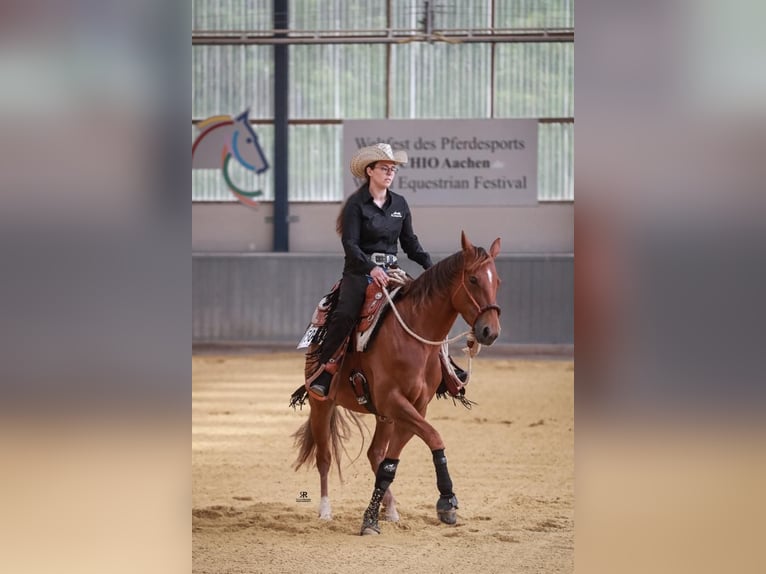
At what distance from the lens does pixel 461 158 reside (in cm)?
1540

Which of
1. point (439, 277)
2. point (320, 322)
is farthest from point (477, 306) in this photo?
point (320, 322)

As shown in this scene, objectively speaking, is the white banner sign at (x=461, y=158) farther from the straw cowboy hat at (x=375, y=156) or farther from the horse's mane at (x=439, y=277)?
the horse's mane at (x=439, y=277)

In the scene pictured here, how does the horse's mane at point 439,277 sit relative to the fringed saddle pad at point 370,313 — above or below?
above

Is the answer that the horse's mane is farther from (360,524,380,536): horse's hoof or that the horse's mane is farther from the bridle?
(360,524,380,536): horse's hoof

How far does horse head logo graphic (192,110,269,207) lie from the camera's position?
52.6 feet

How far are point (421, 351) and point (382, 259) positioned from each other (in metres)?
0.61

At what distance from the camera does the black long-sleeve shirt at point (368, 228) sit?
18.2 feet

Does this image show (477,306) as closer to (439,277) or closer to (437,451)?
(439,277)

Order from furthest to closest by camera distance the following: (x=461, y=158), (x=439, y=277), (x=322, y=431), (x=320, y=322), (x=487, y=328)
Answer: (x=461, y=158)
(x=322, y=431)
(x=320, y=322)
(x=439, y=277)
(x=487, y=328)

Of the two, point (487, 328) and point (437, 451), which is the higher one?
point (487, 328)

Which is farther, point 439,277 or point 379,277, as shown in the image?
point 379,277

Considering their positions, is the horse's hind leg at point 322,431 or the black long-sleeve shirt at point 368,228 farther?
the horse's hind leg at point 322,431

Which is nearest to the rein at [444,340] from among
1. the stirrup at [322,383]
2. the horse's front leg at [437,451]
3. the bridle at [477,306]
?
the bridle at [477,306]

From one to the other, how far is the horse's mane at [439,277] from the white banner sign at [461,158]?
9927mm
